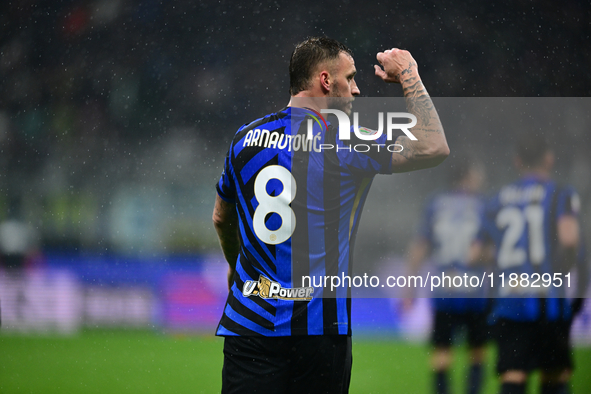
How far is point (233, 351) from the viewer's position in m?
0.94

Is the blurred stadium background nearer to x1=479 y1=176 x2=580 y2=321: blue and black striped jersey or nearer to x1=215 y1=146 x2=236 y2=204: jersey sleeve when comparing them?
x1=479 y1=176 x2=580 y2=321: blue and black striped jersey

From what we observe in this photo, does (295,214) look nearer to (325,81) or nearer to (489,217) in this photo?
(325,81)

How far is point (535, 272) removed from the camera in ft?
5.58

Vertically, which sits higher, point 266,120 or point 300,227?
point 266,120

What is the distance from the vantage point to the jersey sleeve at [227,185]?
990 millimetres

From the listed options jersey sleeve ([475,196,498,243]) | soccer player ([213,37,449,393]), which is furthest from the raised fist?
jersey sleeve ([475,196,498,243])

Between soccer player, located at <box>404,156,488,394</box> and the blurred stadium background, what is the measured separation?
1.53 ft

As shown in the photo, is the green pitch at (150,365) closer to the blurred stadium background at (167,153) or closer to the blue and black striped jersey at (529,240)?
the blurred stadium background at (167,153)

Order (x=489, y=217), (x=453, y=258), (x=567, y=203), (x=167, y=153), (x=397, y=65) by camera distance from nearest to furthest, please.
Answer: (x=397, y=65), (x=567, y=203), (x=489, y=217), (x=453, y=258), (x=167, y=153)

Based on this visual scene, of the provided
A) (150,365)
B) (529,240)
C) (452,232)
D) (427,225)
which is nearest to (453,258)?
(427,225)

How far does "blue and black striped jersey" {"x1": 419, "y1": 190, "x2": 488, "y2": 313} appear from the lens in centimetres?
208

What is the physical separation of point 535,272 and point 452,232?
0.75 metres

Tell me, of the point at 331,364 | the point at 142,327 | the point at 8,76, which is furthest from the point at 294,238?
the point at 8,76

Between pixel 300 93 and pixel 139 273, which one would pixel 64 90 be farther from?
pixel 300 93
